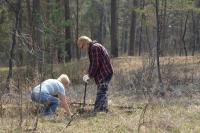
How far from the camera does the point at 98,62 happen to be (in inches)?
425

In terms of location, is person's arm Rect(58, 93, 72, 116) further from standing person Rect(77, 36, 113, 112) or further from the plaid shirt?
the plaid shirt

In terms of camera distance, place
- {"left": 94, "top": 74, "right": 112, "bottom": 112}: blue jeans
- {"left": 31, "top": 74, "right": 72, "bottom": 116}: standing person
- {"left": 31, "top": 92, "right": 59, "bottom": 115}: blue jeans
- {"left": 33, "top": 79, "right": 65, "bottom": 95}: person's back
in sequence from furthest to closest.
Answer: {"left": 94, "top": 74, "right": 112, "bottom": 112}: blue jeans → {"left": 33, "top": 79, "right": 65, "bottom": 95}: person's back → {"left": 31, "top": 74, "right": 72, "bottom": 116}: standing person → {"left": 31, "top": 92, "right": 59, "bottom": 115}: blue jeans

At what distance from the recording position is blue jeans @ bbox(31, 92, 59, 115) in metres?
9.86

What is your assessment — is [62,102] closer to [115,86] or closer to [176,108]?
[176,108]

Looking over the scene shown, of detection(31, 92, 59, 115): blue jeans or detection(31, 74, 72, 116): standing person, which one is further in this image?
detection(31, 74, 72, 116): standing person

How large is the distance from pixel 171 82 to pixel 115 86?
1680mm

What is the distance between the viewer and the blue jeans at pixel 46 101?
9.86 m

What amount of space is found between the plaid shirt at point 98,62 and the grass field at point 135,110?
2.64ft

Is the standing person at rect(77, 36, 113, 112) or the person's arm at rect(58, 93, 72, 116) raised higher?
the standing person at rect(77, 36, 113, 112)

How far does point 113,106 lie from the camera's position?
11.4 meters

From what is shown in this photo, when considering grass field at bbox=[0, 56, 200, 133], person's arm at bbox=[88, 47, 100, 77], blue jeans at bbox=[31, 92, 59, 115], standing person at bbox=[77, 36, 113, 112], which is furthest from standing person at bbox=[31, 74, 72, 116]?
person's arm at bbox=[88, 47, 100, 77]

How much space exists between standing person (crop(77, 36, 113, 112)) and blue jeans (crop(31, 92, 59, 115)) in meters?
0.88

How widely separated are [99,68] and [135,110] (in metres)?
1.19

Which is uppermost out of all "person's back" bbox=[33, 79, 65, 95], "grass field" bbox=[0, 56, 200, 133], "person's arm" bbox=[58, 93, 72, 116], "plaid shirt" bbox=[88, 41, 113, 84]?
"plaid shirt" bbox=[88, 41, 113, 84]
